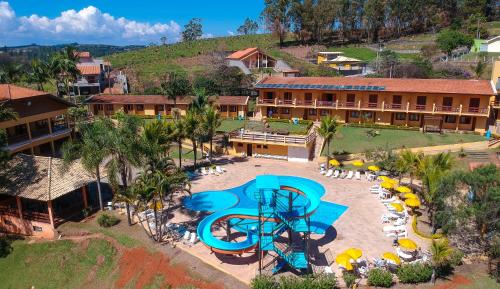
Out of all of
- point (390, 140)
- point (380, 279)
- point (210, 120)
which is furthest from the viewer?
point (390, 140)

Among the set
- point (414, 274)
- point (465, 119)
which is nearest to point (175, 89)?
point (465, 119)

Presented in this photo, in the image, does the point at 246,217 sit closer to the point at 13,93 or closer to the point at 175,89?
the point at 13,93

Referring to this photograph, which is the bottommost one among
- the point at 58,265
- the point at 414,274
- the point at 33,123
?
the point at 58,265

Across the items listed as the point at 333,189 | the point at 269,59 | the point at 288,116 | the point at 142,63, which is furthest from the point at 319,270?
the point at 142,63

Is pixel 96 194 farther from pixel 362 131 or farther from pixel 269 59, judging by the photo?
pixel 269 59

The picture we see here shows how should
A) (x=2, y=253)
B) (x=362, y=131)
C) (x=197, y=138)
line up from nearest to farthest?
(x=2, y=253), (x=197, y=138), (x=362, y=131)

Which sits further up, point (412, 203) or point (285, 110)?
point (285, 110)
